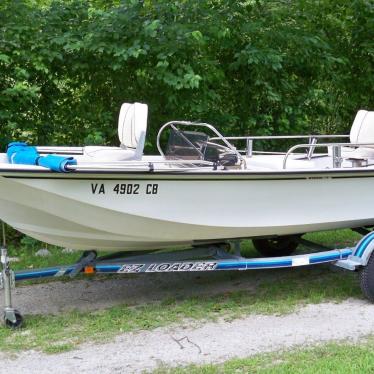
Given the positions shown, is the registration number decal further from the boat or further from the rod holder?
the rod holder

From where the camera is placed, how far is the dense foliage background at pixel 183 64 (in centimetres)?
720

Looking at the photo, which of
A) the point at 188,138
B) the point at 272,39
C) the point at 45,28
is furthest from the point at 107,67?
the point at 188,138

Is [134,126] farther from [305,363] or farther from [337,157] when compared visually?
[305,363]

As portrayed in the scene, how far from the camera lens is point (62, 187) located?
4348mm

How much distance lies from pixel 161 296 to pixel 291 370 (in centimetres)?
194

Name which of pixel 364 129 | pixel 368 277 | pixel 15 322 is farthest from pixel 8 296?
pixel 364 129

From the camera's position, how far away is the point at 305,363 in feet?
12.7

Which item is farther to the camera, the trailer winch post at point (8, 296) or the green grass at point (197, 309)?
the trailer winch post at point (8, 296)

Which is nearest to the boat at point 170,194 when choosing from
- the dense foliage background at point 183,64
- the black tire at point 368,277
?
the black tire at point 368,277

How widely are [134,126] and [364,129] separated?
217 cm

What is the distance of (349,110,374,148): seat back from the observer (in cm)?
566

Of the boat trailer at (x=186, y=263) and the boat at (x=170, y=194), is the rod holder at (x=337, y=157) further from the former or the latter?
the boat trailer at (x=186, y=263)

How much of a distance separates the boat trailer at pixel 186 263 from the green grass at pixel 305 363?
0.98 metres

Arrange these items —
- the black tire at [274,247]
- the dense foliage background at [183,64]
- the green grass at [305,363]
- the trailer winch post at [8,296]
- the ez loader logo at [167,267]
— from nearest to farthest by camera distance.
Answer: the green grass at [305,363], the trailer winch post at [8,296], the ez loader logo at [167,267], the black tire at [274,247], the dense foliage background at [183,64]
